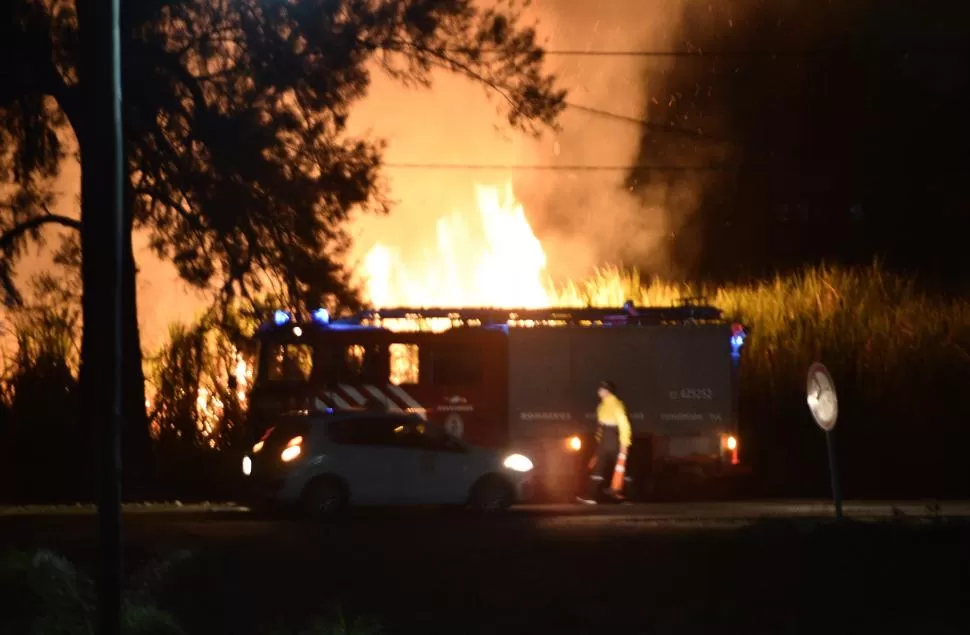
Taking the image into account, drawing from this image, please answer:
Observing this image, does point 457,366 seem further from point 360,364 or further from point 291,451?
point 291,451

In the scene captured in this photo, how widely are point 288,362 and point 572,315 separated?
4.76m

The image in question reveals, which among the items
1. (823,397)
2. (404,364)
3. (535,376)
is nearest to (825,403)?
(823,397)

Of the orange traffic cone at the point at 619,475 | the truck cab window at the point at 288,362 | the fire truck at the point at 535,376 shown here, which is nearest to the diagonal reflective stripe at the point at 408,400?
the fire truck at the point at 535,376

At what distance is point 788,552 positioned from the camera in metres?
13.2

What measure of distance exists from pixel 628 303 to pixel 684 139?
62.8 ft

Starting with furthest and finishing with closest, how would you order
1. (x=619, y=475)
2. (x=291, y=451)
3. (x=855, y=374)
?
(x=855, y=374) < (x=619, y=475) < (x=291, y=451)

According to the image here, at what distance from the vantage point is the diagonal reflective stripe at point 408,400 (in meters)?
23.5

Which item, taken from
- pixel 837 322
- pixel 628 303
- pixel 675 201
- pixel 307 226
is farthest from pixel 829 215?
pixel 307 226

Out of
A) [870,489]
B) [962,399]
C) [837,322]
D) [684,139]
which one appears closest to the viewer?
[870,489]

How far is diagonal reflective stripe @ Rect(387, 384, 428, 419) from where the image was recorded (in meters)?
23.5

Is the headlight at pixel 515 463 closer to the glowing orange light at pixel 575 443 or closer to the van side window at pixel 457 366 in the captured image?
the glowing orange light at pixel 575 443

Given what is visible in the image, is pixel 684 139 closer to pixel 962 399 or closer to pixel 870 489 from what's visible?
pixel 962 399

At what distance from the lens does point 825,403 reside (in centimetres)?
1639

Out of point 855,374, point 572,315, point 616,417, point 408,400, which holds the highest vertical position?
point 572,315
